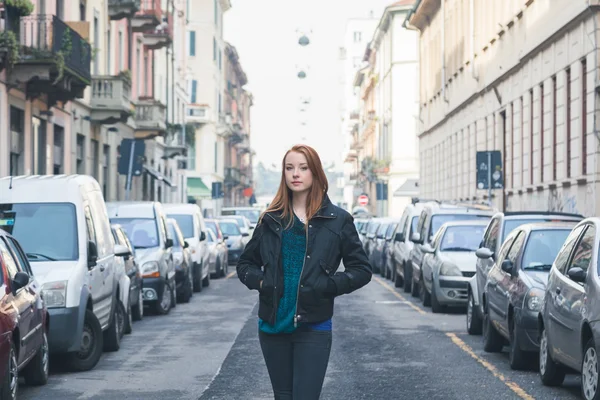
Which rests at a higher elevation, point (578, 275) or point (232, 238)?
point (578, 275)

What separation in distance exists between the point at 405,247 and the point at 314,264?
22063mm

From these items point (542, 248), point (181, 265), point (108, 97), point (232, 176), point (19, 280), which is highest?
point (108, 97)

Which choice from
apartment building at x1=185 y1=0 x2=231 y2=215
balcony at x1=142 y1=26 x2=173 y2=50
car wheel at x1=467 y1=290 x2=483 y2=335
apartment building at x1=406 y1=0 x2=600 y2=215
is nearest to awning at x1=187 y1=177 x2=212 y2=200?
apartment building at x1=185 y1=0 x2=231 y2=215

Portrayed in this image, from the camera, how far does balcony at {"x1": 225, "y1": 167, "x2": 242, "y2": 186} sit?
316 ft

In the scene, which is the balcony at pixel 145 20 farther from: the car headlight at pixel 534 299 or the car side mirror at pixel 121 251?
the car headlight at pixel 534 299

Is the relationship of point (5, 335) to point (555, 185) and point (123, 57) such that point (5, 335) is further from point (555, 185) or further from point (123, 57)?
point (123, 57)

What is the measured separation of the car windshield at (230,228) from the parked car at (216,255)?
670 cm

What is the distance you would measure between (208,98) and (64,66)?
55250 millimetres

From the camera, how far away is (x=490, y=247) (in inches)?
687

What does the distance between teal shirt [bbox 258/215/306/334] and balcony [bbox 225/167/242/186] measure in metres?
88.7

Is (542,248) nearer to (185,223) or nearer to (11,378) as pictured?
(11,378)

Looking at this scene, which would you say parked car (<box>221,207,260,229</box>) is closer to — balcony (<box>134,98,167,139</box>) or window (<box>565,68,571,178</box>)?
balcony (<box>134,98,167,139</box>)

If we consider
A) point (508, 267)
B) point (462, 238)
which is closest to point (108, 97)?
point (462, 238)

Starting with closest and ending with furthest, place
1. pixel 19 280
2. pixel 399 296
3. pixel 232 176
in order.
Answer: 1. pixel 19 280
2. pixel 399 296
3. pixel 232 176
